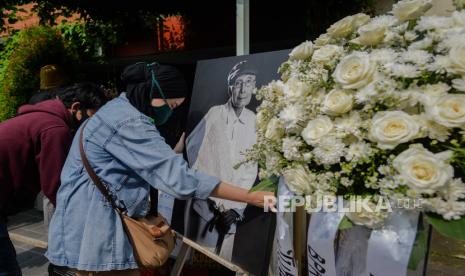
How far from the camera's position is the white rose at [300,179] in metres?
0.99

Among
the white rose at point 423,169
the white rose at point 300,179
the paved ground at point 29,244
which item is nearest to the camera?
the white rose at point 423,169

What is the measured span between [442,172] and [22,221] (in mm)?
5534

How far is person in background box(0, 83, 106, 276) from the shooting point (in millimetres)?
2107

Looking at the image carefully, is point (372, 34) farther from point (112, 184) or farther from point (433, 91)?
point (112, 184)

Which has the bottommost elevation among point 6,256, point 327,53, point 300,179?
point 6,256

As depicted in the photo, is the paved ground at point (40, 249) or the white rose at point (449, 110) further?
the paved ground at point (40, 249)

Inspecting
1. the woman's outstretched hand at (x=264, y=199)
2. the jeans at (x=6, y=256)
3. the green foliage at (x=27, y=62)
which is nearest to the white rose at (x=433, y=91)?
the woman's outstretched hand at (x=264, y=199)

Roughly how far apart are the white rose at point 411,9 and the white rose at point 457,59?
19 centimetres

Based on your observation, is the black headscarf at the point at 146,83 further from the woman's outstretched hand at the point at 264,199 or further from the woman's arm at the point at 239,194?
the woman's outstretched hand at the point at 264,199

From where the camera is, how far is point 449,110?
800mm

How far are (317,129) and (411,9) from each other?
40cm

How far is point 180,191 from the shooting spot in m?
1.49

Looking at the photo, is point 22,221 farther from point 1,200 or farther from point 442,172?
point 442,172

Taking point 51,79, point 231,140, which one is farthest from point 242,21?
point 51,79
